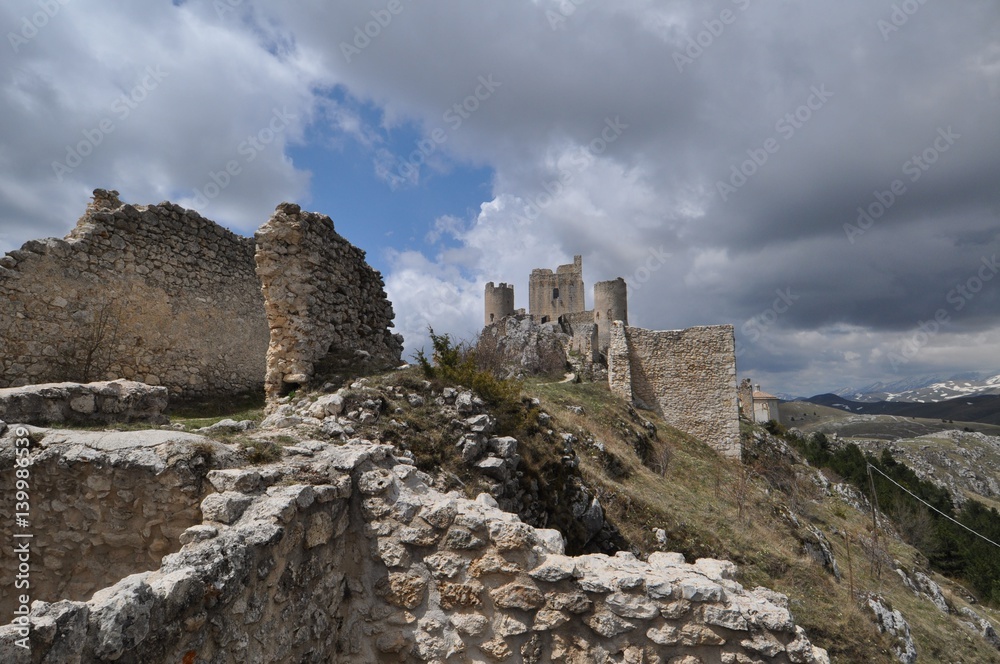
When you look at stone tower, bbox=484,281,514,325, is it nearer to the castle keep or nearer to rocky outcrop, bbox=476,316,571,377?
rocky outcrop, bbox=476,316,571,377

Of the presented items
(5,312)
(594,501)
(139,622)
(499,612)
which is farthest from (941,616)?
(5,312)

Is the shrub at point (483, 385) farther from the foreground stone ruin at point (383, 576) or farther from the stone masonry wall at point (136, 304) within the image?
the stone masonry wall at point (136, 304)

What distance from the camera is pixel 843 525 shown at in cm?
1720

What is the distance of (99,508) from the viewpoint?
3.84 meters

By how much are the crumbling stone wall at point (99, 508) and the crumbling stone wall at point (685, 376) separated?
1700 cm

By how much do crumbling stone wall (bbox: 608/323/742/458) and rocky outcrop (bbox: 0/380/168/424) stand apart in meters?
16.3

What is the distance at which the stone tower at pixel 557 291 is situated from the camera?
6231 centimetres

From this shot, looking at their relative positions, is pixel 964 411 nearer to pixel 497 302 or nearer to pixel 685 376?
pixel 497 302

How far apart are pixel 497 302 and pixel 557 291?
7758 millimetres

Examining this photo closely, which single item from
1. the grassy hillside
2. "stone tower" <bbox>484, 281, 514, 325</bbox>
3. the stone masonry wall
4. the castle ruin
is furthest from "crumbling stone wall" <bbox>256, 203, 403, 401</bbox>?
"stone tower" <bbox>484, 281, 514, 325</bbox>

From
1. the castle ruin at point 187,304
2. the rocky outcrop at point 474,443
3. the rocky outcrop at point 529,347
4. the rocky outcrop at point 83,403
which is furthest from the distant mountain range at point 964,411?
the rocky outcrop at point 83,403

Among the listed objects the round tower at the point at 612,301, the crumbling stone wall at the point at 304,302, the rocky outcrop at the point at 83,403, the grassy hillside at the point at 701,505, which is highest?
the round tower at the point at 612,301

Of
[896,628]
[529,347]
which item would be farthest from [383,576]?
[529,347]

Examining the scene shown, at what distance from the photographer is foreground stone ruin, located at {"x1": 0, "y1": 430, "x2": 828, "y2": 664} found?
323 centimetres
